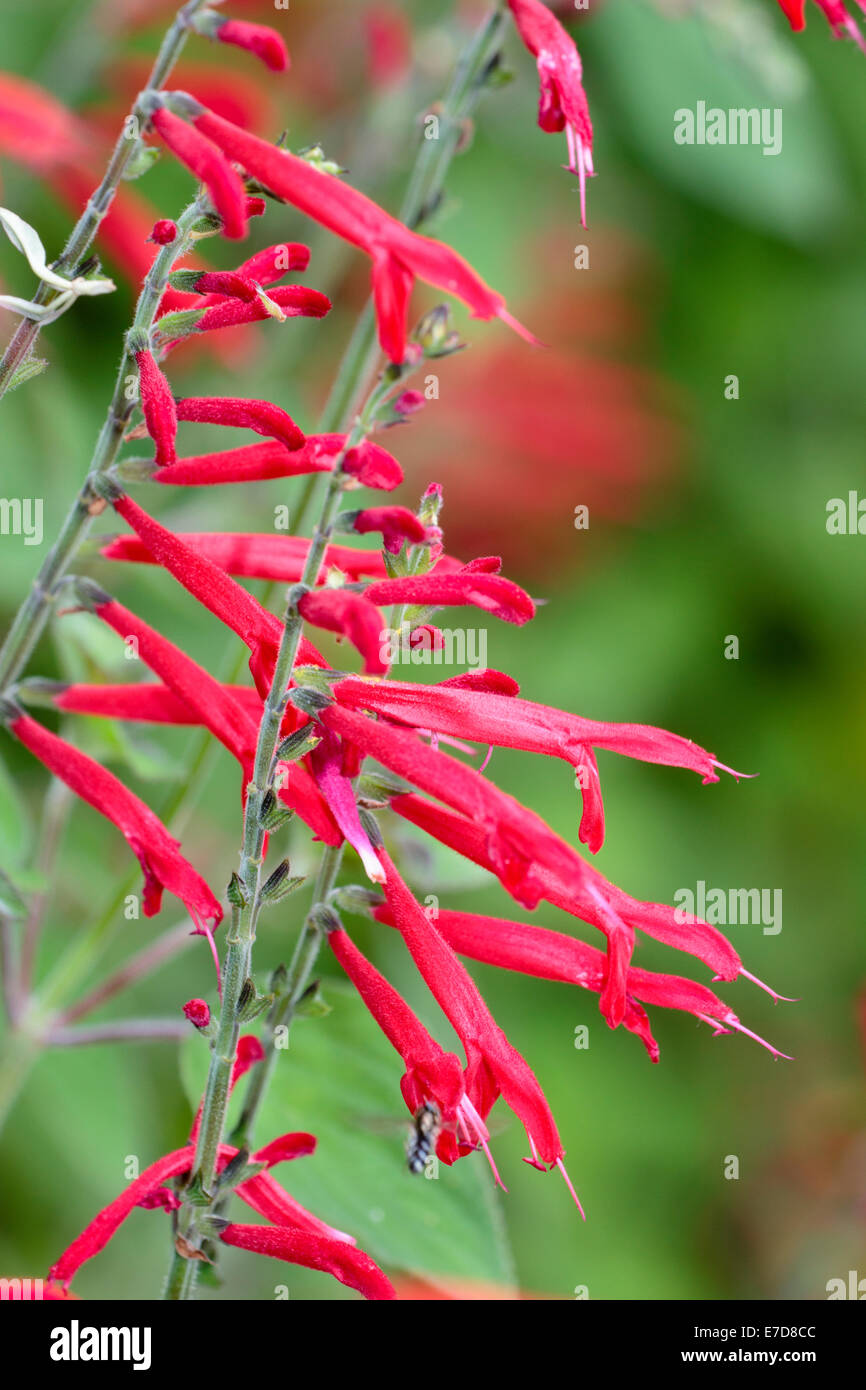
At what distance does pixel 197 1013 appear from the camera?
724 millimetres

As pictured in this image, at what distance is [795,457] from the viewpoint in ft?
8.28

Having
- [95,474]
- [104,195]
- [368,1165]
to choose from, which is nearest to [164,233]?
[104,195]

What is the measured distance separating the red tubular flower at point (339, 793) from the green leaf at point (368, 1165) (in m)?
0.39

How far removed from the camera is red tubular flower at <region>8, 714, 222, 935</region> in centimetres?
86

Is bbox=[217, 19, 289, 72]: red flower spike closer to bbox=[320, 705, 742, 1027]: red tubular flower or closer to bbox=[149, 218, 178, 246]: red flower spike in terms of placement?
bbox=[149, 218, 178, 246]: red flower spike

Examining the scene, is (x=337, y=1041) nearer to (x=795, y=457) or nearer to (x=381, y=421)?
(x=381, y=421)

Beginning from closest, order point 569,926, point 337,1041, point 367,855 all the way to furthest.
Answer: point 367,855 → point 337,1041 → point 569,926

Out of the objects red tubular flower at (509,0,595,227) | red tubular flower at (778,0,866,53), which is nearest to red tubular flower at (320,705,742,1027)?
red tubular flower at (509,0,595,227)

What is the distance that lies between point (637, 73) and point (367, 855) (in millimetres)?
1715

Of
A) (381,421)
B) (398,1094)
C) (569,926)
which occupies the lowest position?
(398,1094)

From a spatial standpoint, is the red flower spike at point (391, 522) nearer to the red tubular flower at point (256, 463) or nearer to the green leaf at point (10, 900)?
the red tubular flower at point (256, 463)

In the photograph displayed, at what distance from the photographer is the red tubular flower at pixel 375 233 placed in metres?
0.73

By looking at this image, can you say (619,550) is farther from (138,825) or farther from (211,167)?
(211,167)
